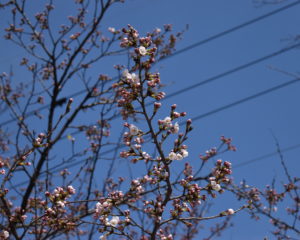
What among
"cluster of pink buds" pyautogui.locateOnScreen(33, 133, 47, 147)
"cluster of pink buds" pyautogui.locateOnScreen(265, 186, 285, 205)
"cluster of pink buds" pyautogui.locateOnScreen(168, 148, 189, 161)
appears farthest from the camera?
"cluster of pink buds" pyautogui.locateOnScreen(265, 186, 285, 205)

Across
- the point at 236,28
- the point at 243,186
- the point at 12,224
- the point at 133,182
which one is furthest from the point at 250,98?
the point at 12,224

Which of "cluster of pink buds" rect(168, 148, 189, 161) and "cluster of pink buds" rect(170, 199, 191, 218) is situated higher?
"cluster of pink buds" rect(168, 148, 189, 161)

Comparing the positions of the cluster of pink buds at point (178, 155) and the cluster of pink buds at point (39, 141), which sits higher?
the cluster of pink buds at point (39, 141)

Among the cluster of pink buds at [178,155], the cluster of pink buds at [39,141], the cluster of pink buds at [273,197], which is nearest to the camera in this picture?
the cluster of pink buds at [178,155]

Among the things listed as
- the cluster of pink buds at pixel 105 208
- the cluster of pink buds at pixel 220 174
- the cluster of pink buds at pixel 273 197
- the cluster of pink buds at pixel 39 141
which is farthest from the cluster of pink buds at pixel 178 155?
the cluster of pink buds at pixel 273 197

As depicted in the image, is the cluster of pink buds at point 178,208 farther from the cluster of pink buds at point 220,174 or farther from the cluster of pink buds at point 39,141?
the cluster of pink buds at point 39,141

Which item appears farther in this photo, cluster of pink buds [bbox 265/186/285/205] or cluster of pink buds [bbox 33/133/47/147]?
cluster of pink buds [bbox 265/186/285/205]

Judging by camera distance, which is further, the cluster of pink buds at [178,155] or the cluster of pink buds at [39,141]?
the cluster of pink buds at [39,141]

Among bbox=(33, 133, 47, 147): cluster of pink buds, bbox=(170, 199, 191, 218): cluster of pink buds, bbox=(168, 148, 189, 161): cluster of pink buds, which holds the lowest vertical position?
bbox=(170, 199, 191, 218): cluster of pink buds

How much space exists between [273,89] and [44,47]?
14.9 ft

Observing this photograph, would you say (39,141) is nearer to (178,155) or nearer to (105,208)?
(105,208)

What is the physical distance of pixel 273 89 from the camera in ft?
23.4

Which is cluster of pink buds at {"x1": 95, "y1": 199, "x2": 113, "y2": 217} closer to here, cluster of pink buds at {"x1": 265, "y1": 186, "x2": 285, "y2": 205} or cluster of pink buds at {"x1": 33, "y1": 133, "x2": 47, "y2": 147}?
cluster of pink buds at {"x1": 33, "y1": 133, "x2": 47, "y2": 147}

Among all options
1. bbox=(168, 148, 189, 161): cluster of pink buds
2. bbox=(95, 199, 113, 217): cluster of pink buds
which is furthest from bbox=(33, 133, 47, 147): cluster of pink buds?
Answer: bbox=(168, 148, 189, 161): cluster of pink buds
